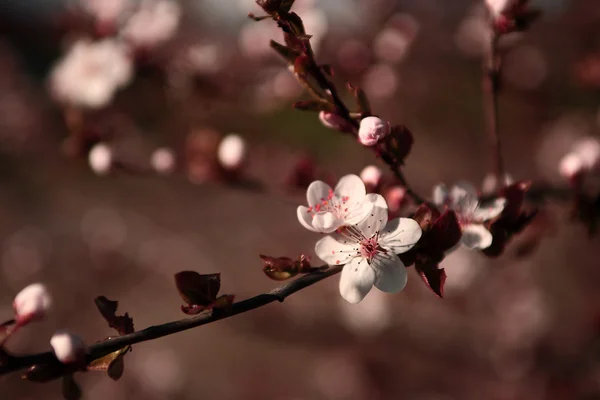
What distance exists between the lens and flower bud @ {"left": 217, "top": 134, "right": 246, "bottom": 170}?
1.15 m

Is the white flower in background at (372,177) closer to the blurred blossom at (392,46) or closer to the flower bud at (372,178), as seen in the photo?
the flower bud at (372,178)

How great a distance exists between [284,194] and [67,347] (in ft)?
2.57

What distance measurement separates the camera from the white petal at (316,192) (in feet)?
2.36

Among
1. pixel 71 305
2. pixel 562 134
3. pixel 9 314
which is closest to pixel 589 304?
pixel 562 134

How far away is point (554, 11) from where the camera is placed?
8.20 ft

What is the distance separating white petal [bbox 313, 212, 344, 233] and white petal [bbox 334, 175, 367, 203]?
82 millimetres

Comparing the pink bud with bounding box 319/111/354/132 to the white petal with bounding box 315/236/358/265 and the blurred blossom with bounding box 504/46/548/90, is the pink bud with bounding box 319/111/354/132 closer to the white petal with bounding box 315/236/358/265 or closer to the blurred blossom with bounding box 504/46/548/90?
the white petal with bounding box 315/236/358/265

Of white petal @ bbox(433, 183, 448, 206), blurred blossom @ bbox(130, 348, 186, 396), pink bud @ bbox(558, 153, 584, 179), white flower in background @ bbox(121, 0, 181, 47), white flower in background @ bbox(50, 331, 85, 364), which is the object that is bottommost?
blurred blossom @ bbox(130, 348, 186, 396)

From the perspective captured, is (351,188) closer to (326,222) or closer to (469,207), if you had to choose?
(326,222)

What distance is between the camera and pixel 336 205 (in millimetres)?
739

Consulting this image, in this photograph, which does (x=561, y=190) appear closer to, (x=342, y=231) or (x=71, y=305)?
(x=342, y=231)

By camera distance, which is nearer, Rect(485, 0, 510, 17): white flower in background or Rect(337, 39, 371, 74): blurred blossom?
Rect(485, 0, 510, 17): white flower in background

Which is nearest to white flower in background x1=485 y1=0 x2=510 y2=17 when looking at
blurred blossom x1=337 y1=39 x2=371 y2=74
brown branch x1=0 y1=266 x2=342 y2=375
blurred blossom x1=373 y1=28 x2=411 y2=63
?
brown branch x1=0 y1=266 x2=342 y2=375

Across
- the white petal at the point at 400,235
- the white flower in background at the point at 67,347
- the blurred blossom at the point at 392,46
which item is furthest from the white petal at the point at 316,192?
the blurred blossom at the point at 392,46
